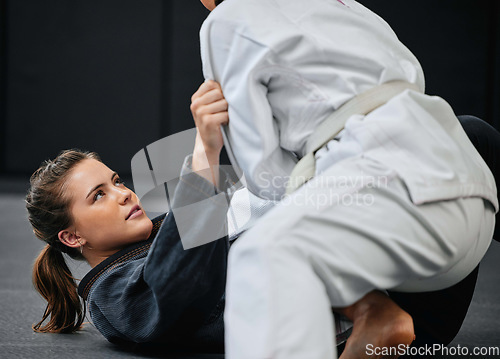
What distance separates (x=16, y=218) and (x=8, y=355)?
9.31 ft

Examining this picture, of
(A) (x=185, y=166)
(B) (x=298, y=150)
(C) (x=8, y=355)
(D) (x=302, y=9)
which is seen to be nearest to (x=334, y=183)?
(B) (x=298, y=150)

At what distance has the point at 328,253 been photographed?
81cm

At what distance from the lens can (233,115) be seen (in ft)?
3.54

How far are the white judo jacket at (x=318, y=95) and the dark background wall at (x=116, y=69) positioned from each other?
5.51 metres

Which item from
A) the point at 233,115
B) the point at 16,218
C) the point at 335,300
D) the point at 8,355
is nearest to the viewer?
the point at 335,300

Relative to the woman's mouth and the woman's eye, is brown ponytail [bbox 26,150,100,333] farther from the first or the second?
the woman's mouth

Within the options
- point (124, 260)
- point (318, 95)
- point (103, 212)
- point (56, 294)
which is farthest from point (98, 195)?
point (318, 95)

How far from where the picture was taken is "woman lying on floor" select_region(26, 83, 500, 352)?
54.6 inches

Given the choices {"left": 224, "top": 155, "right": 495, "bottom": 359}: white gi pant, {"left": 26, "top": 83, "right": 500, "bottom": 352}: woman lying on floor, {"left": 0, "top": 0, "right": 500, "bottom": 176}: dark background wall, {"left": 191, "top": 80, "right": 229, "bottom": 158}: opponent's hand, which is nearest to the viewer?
{"left": 224, "top": 155, "right": 495, "bottom": 359}: white gi pant

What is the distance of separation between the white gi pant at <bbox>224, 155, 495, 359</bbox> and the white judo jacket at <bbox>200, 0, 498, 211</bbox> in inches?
1.7

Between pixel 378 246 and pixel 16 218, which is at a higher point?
pixel 378 246

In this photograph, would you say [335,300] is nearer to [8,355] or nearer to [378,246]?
[378,246]

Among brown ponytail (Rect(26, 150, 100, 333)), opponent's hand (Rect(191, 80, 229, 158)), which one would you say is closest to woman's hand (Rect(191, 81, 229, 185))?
opponent's hand (Rect(191, 80, 229, 158))

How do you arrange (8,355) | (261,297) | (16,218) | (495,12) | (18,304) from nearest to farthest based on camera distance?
(261,297) → (8,355) → (18,304) → (16,218) → (495,12)
